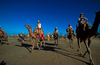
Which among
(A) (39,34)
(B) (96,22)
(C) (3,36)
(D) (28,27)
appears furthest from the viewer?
(C) (3,36)

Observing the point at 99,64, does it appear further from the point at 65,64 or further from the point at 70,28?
the point at 70,28

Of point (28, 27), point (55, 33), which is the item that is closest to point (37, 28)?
point (28, 27)

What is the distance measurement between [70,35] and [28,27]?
642cm

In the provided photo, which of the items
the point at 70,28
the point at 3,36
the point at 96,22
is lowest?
the point at 3,36

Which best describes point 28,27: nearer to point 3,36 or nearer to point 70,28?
point 70,28

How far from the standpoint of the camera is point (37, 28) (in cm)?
821

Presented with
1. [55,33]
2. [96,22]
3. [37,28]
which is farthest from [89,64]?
[55,33]

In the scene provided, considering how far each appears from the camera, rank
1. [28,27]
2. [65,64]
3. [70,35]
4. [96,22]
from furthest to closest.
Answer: [70,35]
[28,27]
[65,64]
[96,22]

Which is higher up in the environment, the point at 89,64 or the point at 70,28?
the point at 70,28

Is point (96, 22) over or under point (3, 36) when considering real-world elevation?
over

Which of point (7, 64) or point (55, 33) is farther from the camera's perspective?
point (55, 33)

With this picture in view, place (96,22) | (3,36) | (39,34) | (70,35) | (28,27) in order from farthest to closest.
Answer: (3,36) → (70,35) → (39,34) → (28,27) → (96,22)

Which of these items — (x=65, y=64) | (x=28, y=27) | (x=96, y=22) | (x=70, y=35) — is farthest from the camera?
(x=70, y=35)

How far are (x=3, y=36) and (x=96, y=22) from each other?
14.6 metres
